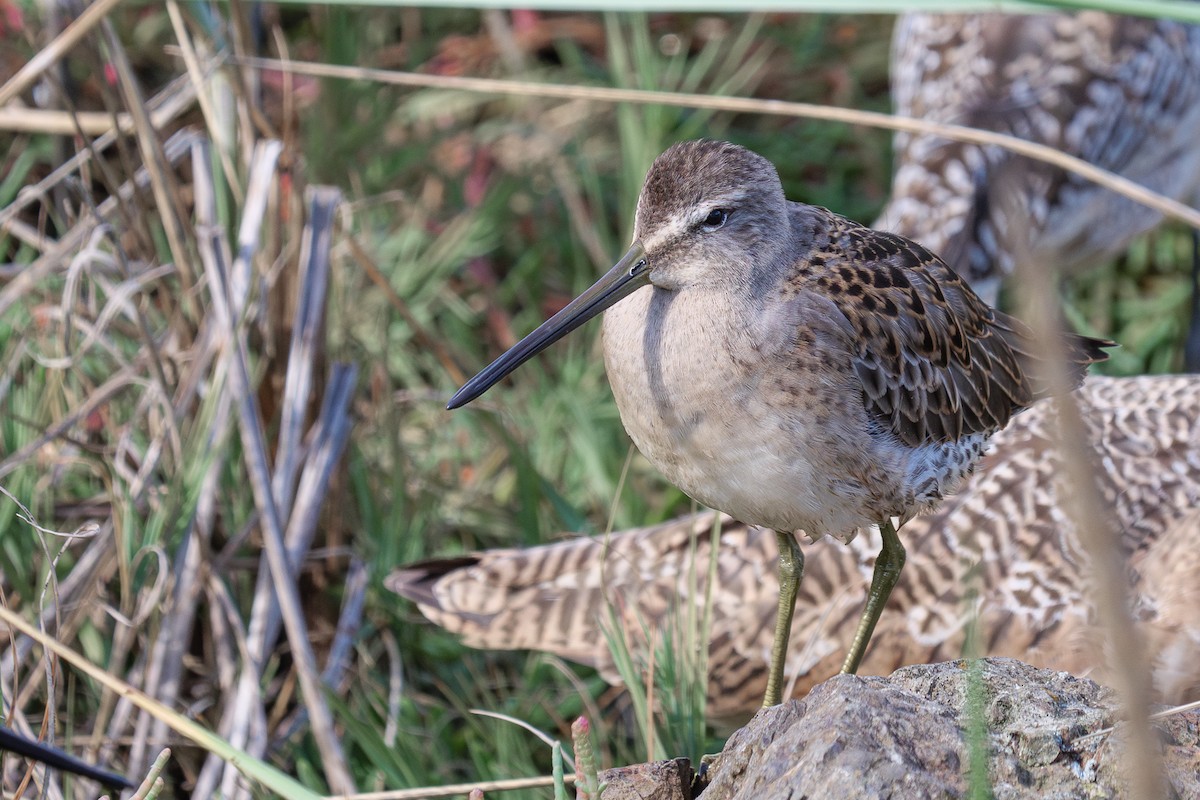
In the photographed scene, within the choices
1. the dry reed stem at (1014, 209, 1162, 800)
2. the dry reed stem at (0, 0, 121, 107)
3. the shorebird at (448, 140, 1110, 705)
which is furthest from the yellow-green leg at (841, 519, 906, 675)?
the dry reed stem at (0, 0, 121, 107)

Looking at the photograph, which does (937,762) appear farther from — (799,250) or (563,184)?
(563,184)

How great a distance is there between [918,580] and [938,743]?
4.48 feet

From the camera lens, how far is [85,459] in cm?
317

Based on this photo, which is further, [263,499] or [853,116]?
[263,499]

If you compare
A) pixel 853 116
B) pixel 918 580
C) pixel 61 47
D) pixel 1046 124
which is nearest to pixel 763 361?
pixel 853 116

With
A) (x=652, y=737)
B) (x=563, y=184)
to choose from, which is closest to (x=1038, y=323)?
(x=652, y=737)

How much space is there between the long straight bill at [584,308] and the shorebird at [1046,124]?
1.87 m

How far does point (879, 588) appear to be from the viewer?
267cm

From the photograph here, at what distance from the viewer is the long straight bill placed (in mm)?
2334

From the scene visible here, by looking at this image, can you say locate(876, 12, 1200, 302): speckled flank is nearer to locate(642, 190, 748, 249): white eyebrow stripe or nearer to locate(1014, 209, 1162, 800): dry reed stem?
locate(642, 190, 748, 249): white eyebrow stripe

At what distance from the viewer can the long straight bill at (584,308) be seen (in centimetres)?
233

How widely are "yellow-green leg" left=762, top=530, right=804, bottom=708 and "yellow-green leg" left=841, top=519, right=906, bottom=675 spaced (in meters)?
0.12

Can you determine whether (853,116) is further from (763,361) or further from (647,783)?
(647,783)

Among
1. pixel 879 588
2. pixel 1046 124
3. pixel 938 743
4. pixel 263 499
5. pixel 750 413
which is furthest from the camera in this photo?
pixel 1046 124
